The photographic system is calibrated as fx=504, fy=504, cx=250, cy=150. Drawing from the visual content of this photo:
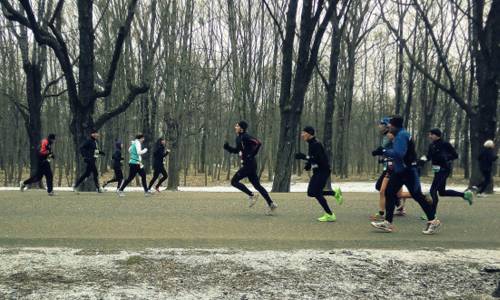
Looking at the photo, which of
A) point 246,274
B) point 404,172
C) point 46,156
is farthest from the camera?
point 46,156

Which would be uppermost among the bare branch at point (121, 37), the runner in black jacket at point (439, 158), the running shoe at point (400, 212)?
the bare branch at point (121, 37)

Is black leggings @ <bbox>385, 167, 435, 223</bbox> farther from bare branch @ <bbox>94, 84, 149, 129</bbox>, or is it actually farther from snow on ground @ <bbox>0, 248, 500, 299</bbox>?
bare branch @ <bbox>94, 84, 149, 129</bbox>

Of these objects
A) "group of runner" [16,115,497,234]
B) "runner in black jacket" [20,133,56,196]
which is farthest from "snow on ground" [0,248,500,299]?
"runner in black jacket" [20,133,56,196]

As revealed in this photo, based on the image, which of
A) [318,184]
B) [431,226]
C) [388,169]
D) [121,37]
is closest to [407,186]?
[431,226]

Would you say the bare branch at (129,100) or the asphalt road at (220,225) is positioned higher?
the bare branch at (129,100)

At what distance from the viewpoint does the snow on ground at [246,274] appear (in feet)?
19.5

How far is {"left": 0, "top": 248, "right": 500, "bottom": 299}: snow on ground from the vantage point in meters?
5.93

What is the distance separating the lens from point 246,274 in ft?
21.5

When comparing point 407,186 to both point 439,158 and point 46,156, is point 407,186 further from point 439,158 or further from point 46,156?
point 46,156

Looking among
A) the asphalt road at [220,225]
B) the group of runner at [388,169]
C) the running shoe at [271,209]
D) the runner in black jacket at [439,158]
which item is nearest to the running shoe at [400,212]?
the group of runner at [388,169]

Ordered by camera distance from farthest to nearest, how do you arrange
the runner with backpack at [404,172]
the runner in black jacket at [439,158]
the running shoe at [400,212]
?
the running shoe at [400,212], the runner in black jacket at [439,158], the runner with backpack at [404,172]

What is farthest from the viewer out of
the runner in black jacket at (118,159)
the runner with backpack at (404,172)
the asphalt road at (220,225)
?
the runner in black jacket at (118,159)

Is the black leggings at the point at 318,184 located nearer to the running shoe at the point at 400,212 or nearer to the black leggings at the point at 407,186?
the black leggings at the point at 407,186

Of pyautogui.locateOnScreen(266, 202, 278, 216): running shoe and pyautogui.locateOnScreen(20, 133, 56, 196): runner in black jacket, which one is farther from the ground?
pyautogui.locateOnScreen(20, 133, 56, 196): runner in black jacket
